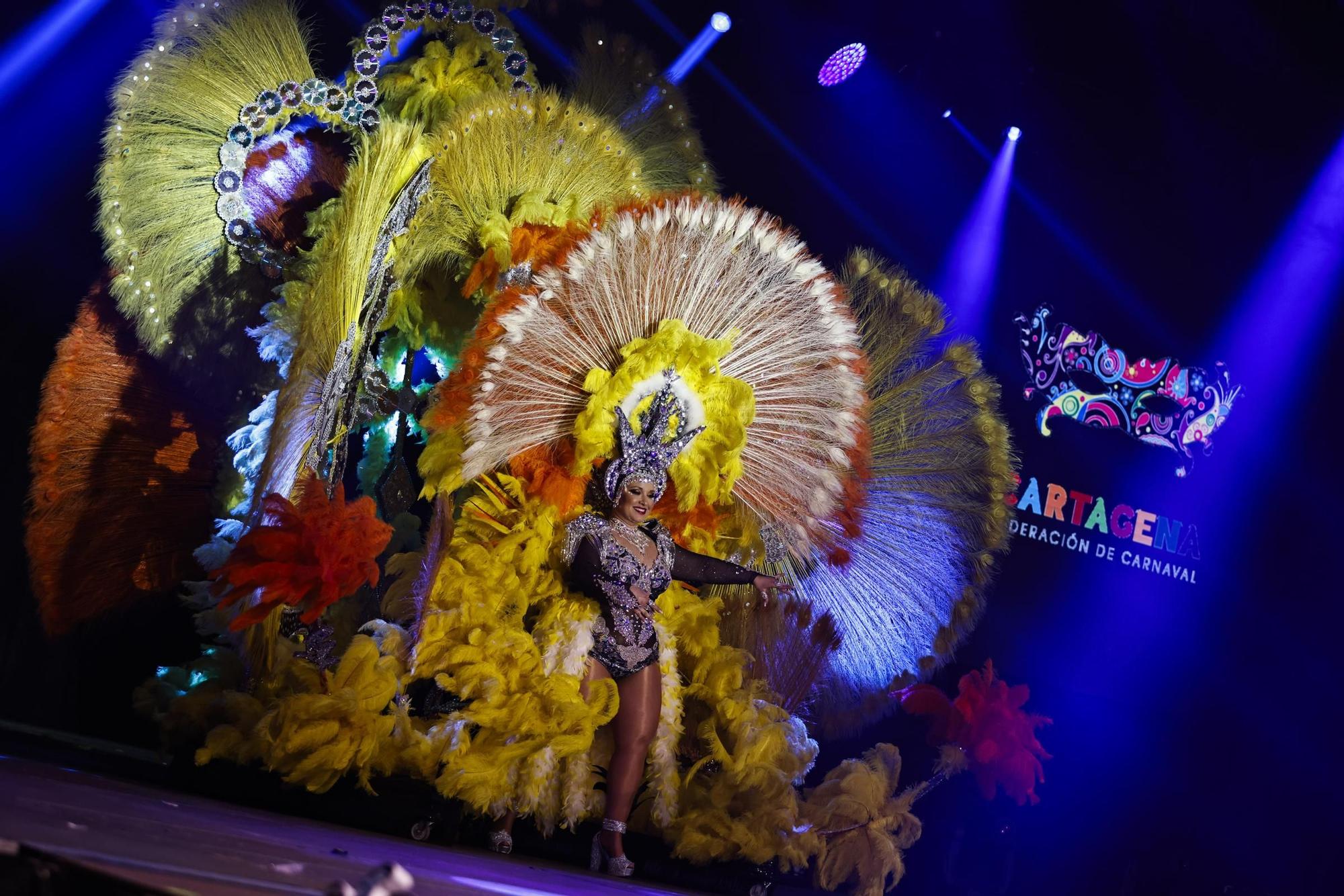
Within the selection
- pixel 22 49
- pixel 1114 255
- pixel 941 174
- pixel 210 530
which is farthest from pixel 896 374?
pixel 22 49

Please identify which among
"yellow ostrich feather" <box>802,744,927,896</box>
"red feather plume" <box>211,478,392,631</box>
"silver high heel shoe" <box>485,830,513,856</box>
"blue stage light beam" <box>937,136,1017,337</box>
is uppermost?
"blue stage light beam" <box>937,136,1017,337</box>

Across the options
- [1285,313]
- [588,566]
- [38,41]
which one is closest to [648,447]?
[588,566]

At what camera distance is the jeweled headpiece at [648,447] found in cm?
362

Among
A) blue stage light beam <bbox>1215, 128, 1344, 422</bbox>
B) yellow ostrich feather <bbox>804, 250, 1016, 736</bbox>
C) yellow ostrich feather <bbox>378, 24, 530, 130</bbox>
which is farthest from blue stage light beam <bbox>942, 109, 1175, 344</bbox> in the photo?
yellow ostrich feather <bbox>378, 24, 530, 130</bbox>

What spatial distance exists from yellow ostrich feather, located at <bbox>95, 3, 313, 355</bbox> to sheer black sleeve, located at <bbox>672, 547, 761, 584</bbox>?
6.70 feet

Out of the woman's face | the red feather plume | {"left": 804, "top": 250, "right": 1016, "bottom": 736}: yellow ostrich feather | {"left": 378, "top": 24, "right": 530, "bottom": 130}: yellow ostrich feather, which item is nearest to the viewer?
the red feather plume

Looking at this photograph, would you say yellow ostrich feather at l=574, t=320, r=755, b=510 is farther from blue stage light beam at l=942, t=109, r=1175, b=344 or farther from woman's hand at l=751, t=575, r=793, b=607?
blue stage light beam at l=942, t=109, r=1175, b=344

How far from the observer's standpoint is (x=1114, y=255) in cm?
584

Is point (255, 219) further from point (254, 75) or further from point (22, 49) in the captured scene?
point (22, 49)

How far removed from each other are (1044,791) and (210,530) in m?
4.03

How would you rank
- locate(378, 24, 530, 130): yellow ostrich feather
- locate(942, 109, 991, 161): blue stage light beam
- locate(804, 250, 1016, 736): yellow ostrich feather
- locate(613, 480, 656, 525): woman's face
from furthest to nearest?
locate(942, 109, 991, 161): blue stage light beam < locate(378, 24, 530, 130): yellow ostrich feather < locate(804, 250, 1016, 736): yellow ostrich feather < locate(613, 480, 656, 525): woman's face

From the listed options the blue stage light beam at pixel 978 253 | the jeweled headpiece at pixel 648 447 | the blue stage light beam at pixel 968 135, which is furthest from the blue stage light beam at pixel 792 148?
the jeweled headpiece at pixel 648 447

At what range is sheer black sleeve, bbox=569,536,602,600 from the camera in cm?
352

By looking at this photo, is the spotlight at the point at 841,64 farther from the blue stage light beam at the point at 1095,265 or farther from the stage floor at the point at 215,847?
the stage floor at the point at 215,847
